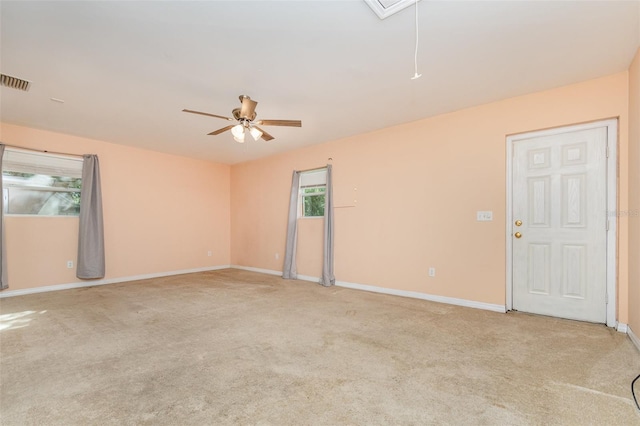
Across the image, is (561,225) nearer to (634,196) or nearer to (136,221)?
(634,196)

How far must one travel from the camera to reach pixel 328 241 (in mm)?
4965

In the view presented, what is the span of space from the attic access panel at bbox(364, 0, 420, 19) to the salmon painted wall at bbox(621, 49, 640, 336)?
7.39ft

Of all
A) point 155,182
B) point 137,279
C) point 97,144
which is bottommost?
point 137,279

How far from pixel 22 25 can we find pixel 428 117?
422 cm

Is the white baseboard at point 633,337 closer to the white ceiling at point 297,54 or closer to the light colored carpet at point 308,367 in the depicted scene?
the light colored carpet at point 308,367

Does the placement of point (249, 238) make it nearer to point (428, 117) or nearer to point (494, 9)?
point (428, 117)

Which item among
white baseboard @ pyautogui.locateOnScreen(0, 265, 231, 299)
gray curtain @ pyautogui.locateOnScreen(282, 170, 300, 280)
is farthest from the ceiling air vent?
gray curtain @ pyautogui.locateOnScreen(282, 170, 300, 280)

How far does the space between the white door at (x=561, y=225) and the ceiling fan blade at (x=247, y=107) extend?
10.3 feet

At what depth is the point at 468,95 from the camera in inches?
130

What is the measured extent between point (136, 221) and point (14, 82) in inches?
121

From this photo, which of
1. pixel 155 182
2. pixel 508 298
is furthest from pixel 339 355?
pixel 155 182

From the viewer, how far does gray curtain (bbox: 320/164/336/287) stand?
4.91m

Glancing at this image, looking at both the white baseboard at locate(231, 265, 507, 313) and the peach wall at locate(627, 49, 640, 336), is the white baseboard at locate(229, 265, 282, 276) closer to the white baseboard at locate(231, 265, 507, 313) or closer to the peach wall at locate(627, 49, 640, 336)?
the white baseboard at locate(231, 265, 507, 313)

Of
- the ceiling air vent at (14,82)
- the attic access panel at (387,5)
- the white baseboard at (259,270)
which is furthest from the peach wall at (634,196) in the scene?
the ceiling air vent at (14,82)
